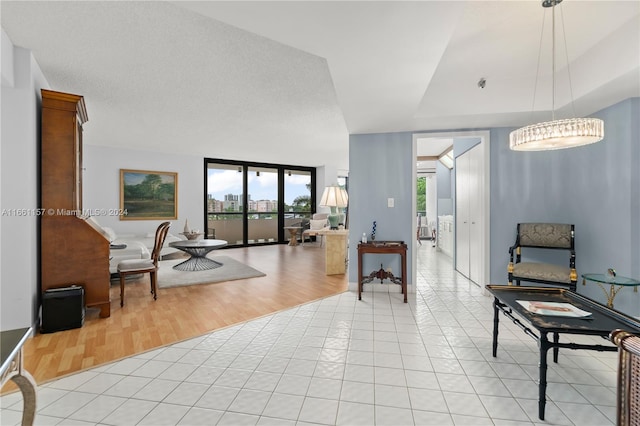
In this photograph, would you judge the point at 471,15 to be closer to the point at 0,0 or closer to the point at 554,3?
the point at 554,3

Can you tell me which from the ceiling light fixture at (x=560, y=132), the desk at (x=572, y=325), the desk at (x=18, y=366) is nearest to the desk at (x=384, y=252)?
the desk at (x=572, y=325)

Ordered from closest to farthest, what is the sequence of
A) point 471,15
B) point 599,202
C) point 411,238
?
point 471,15 → point 599,202 → point 411,238

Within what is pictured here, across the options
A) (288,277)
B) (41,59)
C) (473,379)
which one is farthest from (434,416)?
(41,59)

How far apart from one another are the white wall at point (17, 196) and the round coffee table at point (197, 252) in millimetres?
2569

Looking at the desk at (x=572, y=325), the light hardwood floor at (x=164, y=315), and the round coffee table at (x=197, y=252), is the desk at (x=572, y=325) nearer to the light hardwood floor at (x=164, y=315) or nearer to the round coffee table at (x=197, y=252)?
the light hardwood floor at (x=164, y=315)

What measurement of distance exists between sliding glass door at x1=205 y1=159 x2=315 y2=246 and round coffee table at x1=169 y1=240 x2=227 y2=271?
2.37m

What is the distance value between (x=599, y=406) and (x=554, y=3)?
251cm

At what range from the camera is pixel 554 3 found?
192cm

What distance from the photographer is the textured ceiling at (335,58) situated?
5.87 ft

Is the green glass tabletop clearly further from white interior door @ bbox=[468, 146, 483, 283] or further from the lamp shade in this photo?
the lamp shade

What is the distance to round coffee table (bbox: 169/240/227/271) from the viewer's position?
5145 millimetres

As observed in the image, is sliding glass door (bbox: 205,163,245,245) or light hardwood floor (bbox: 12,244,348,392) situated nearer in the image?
light hardwood floor (bbox: 12,244,348,392)

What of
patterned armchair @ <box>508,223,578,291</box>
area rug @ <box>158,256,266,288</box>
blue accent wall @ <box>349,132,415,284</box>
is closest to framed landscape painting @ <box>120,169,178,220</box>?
area rug @ <box>158,256,266,288</box>

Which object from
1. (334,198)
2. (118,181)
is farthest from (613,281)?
(118,181)
